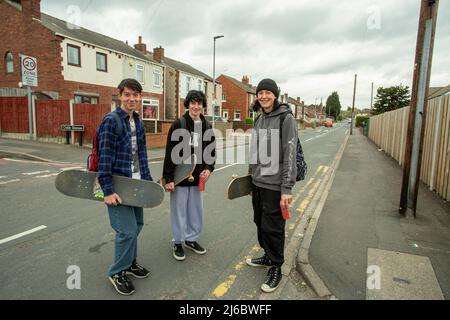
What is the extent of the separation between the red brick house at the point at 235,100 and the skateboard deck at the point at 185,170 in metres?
42.7

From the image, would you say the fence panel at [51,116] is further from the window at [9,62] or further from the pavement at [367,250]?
the pavement at [367,250]

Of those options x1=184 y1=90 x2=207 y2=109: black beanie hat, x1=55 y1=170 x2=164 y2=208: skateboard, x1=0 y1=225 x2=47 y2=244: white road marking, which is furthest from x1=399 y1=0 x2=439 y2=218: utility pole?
x1=0 y1=225 x2=47 y2=244: white road marking

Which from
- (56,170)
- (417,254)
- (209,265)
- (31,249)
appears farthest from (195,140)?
(56,170)

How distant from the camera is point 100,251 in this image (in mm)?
3660

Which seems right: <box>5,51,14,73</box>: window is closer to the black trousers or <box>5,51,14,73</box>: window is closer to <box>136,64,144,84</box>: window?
<box>136,64,144,84</box>: window

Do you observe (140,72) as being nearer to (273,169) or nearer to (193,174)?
(193,174)

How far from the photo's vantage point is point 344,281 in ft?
9.91

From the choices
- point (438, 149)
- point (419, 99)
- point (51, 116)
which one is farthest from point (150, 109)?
point (419, 99)

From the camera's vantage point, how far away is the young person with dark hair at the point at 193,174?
11.2 ft

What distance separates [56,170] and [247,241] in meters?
7.63

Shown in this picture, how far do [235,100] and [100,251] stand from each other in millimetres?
44586

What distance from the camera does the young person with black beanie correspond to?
2838 millimetres

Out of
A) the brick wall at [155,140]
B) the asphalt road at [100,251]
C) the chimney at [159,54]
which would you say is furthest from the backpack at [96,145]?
the chimney at [159,54]
